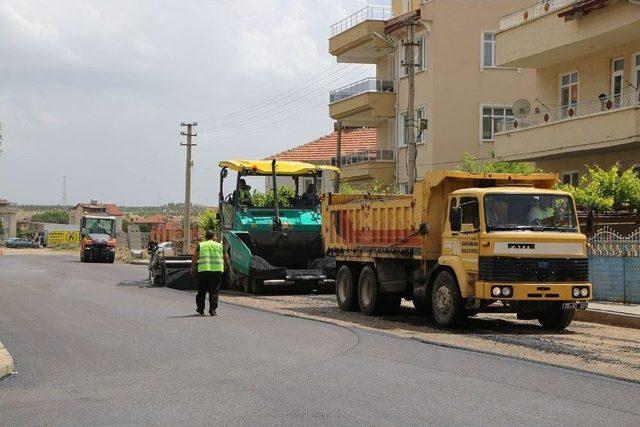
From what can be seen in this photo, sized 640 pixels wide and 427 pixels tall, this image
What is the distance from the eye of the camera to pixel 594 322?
1952 cm

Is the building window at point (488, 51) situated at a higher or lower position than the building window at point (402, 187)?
higher

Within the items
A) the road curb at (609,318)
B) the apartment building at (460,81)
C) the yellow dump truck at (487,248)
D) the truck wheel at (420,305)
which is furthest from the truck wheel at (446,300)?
the apartment building at (460,81)

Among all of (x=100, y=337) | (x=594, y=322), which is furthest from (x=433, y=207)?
(x=100, y=337)

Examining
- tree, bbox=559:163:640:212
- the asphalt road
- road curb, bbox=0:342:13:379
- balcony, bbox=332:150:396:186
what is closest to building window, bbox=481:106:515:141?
balcony, bbox=332:150:396:186

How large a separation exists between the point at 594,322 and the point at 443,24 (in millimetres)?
23601

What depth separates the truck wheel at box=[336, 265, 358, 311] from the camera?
21188mm

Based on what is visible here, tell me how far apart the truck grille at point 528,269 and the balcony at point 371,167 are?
2776cm

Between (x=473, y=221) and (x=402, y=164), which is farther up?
(x=402, y=164)

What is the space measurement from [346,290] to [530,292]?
5.75 meters

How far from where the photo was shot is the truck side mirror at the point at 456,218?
17.2 m

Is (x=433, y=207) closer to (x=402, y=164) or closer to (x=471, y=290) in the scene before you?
(x=471, y=290)

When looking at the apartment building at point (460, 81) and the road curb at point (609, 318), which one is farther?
the apartment building at point (460, 81)

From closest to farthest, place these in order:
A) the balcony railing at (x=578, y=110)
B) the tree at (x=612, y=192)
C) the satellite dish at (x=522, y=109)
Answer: the tree at (x=612, y=192) → the balcony railing at (x=578, y=110) → the satellite dish at (x=522, y=109)

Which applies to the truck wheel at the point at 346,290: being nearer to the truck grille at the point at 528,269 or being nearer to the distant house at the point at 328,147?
the truck grille at the point at 528,269
